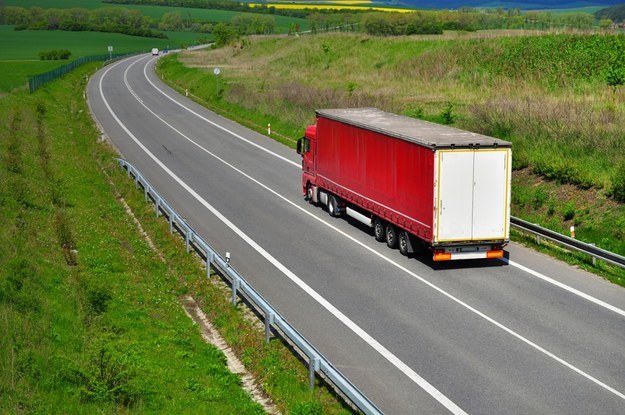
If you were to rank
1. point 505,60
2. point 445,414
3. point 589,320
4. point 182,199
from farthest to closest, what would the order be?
point 505,60 < point 182,199 < point 589,320 < point 445,414

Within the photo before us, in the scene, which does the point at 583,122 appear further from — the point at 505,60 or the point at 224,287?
the point at 505,60

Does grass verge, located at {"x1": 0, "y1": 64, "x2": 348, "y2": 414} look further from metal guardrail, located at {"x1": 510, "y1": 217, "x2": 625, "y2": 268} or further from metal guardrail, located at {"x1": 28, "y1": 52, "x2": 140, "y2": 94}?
metal guardrail, located at {"x1": 28, "y1": 52, "x2": 140, "y2": 94}

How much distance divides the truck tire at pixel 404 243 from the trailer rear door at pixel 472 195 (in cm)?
174

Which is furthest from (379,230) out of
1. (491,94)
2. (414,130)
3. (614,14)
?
(614,14)

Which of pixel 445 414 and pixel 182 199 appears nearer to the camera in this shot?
pixel 445 414

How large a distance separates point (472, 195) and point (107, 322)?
976 centimetres

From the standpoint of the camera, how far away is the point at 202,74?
81.9 m

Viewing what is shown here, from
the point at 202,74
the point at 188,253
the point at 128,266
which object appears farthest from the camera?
the point at 202,74

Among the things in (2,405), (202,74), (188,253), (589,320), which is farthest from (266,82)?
(2,405)

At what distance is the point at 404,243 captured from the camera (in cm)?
2295

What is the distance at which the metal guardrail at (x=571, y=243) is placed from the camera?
2070cm

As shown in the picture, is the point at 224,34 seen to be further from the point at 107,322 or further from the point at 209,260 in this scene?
the point at 107,322

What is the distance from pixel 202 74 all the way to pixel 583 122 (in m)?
56.8

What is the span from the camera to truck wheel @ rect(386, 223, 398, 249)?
2362 centimetres
